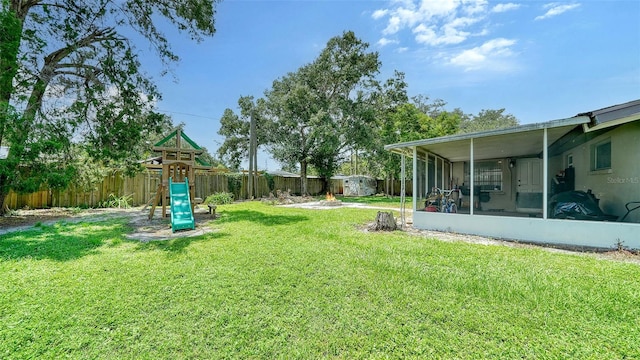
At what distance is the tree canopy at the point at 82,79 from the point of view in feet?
24.0

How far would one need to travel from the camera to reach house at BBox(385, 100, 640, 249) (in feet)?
16.4

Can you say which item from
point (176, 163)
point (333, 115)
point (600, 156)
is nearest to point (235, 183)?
point (176, 163)

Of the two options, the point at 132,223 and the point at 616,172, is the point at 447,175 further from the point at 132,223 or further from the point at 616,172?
the point at 132,223

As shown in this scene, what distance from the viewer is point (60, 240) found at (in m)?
5.35

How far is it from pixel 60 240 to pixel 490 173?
1263 cm

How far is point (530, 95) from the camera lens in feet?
63.5

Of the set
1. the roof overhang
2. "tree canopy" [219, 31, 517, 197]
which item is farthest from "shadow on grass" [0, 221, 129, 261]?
"tree canopy" [219, 31, 517, 197]

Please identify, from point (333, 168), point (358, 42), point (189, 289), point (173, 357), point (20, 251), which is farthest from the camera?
point (333, 168)

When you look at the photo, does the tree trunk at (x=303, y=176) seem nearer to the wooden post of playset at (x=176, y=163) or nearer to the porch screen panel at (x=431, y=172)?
the porch screen panel at (x=431, y=172)

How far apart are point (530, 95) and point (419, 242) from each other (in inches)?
826

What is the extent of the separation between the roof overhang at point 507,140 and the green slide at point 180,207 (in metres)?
5.65

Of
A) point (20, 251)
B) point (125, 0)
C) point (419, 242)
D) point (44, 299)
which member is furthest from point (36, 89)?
point (419, 242)

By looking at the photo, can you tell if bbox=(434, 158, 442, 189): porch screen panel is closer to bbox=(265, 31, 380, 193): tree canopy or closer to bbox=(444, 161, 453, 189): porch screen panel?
bbox=(444, 161, 453, 189): porch screen panel

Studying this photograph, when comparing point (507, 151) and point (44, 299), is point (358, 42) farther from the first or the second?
point (44, 299)
